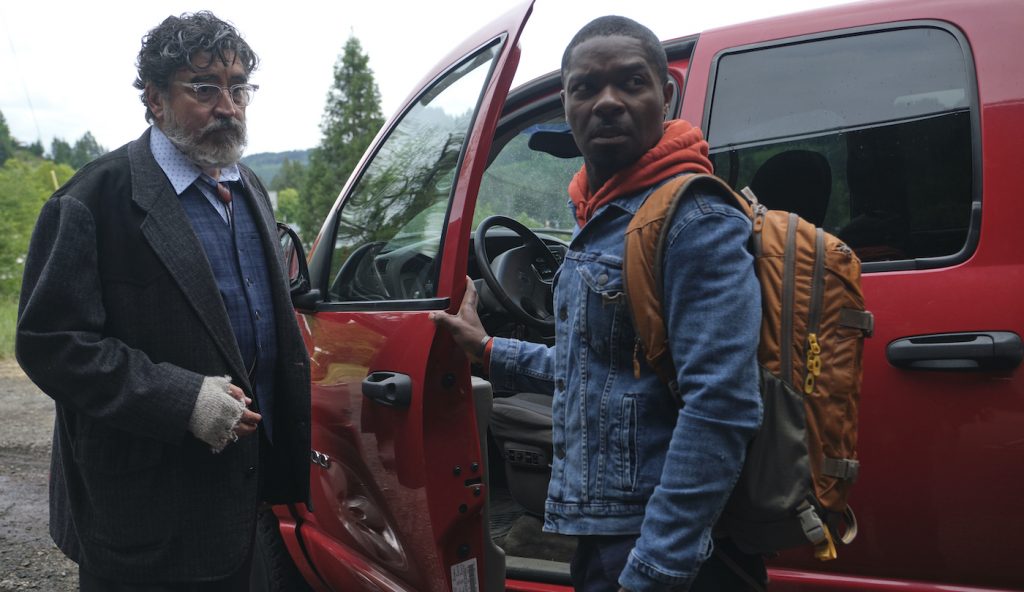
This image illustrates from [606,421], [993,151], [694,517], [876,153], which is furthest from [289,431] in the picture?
[993,151]

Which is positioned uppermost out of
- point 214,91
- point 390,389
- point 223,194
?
point 214,91

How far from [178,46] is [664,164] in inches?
44.0

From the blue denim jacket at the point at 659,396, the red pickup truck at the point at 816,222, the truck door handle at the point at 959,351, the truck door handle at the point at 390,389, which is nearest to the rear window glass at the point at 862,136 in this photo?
the red pickup truck at the point at 816,222

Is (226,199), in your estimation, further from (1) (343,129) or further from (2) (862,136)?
(1) (343,129)

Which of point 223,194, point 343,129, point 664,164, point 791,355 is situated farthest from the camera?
point 343,129

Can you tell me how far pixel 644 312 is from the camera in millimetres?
1242

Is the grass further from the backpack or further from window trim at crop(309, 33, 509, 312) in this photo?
the backpack

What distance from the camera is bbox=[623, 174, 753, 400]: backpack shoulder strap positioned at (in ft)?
4.05

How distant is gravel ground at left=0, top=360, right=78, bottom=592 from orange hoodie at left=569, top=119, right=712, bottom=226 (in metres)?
3.15

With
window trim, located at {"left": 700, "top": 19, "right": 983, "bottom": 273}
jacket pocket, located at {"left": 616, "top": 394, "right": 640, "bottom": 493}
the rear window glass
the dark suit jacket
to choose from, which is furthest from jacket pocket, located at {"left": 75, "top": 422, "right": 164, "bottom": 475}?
window trim, located at {"left": 700, "top": 19, "right": 983, "bottom": 273}

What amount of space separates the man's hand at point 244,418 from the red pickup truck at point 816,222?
18.4 inches

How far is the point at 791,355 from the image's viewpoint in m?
1.22

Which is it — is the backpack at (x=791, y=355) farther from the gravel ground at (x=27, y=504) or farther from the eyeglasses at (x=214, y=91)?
the gravel ground at (x=27, y=504)

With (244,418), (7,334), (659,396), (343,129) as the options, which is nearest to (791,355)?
(659,396)
